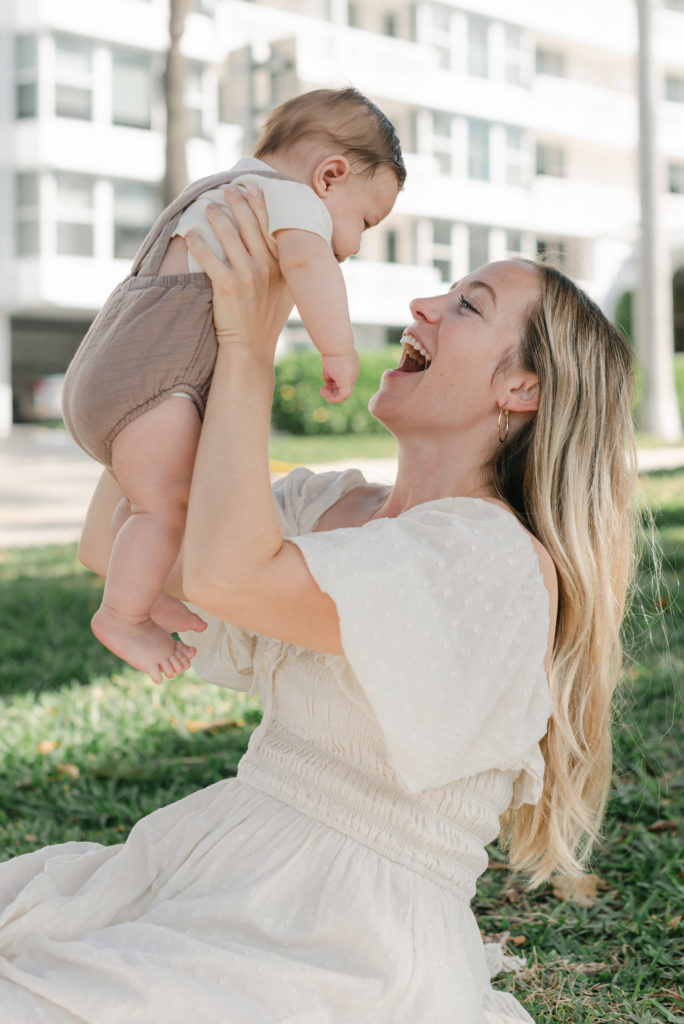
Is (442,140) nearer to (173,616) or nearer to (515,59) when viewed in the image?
(515,59)

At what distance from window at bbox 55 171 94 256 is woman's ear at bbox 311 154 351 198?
24054 millimetres

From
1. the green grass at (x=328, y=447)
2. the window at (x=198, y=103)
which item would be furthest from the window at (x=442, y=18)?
the green grass at (x=328, y=447)

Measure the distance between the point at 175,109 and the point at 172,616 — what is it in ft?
36.4

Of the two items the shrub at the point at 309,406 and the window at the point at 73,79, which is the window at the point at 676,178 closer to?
the window at the point at 73,79

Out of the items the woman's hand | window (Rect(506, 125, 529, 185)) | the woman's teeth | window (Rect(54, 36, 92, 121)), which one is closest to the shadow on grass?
the woman's teeth

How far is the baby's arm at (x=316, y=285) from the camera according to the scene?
2.02 metres

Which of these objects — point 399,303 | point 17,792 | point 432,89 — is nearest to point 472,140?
point 432,89

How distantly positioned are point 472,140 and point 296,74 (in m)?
6.60

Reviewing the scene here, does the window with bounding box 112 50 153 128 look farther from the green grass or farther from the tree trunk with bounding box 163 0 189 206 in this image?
the tree trunk with bounding box 163 0 189 206

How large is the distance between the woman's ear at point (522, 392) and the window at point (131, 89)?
1000 inches

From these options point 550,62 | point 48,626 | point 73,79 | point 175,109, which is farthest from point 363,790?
point 550,62

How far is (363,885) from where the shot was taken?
2062mm

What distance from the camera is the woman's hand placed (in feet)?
6.59

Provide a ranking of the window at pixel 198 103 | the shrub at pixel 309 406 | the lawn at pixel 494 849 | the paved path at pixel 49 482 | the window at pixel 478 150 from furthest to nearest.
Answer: the window at pixel 478 150 → the window at pixel 198 103 → the shrub at pixel 309 406 → the paved path at pixel 49 482 → the lawn at pixel 494 849
